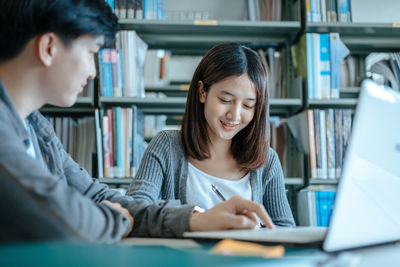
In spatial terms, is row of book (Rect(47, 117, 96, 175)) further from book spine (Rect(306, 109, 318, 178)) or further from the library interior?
book spine (Rect(306, 109, 318, 178))

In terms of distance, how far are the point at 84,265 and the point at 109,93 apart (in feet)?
5.81

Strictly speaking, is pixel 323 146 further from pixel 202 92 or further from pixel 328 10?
pixel 202 92

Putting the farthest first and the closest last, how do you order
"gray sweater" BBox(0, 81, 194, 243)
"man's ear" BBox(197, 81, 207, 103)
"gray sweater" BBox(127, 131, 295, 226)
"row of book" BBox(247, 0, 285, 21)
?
"row of book" BBox(247, 0, 285, 21) < "man's ear" BBox(197, 81, 207, 103) < "gray sweater" BBox(127, 131, 295, 226) < "gray sweater" BBox(0, 81, 194, 243)

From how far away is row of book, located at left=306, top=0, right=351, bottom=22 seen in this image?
2.07 m

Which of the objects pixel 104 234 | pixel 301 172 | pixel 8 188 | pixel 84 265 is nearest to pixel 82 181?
pixel 104 234

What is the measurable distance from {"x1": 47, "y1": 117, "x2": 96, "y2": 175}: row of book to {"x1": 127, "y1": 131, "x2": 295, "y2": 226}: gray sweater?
750 mm

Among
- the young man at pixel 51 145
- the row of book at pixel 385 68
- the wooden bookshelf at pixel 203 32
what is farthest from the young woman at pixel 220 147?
the row of book at pixel 385 68

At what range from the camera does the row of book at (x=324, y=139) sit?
6.62ft

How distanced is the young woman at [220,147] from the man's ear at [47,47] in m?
0.64

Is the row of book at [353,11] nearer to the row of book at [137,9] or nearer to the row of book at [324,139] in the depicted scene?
the row of book at [324,139]

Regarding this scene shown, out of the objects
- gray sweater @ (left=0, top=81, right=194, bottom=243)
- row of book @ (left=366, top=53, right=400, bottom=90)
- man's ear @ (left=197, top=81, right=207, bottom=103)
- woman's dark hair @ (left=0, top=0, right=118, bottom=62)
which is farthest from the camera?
row of book @ (left=366, top=53, right=400, bottom=90)

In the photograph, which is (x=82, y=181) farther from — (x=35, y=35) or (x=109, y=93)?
(x=109, y=93)

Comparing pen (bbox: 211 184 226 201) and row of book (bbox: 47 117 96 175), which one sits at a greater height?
row of book (bbox: 47 117 96 175)

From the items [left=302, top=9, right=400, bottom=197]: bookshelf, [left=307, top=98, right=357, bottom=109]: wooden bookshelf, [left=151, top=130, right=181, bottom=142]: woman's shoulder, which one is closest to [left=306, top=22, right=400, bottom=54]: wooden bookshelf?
[left=302, top=9, right=400, bottom=197]: bookshelf
